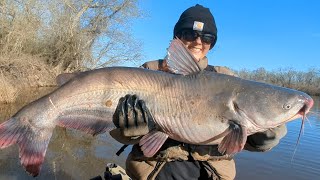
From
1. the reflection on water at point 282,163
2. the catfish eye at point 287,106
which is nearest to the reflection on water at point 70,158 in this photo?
the reflection on water at point 282,163

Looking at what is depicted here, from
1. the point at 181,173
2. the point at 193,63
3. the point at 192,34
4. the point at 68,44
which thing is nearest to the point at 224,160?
the point at 181,173

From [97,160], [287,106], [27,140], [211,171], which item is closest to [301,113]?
[287,106]

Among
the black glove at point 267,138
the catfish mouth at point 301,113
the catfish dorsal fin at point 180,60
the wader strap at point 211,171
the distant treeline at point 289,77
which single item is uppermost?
the catfish dorsal fin at point 180,60

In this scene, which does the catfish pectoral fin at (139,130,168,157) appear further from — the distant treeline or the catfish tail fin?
the distant treeline

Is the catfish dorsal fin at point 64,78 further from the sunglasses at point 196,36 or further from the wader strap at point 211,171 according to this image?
the wader strap at point 211,171

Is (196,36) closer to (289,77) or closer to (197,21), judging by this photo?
(197,21)

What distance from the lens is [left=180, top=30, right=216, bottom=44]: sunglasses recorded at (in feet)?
13.3

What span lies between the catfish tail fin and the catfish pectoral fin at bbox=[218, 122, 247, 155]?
1594 mm

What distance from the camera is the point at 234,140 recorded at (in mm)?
3029

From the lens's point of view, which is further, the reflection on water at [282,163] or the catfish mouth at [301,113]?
the reflection on water at [282,163]

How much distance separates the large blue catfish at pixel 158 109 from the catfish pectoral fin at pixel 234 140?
14mm

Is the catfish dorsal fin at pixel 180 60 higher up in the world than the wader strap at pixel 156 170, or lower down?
higher up

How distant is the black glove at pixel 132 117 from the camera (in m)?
3.14

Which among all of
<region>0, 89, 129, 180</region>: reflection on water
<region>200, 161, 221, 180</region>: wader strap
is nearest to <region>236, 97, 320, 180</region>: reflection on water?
<region>0, 89, 129, 180</region>: reflection on water
